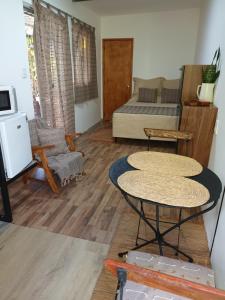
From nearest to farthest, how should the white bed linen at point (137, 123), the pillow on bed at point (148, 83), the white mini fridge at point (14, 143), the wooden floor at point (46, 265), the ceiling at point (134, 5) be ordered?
the wooden floor at point (46, 265), the white mini fridge at point (14, 143), the white bed linen at point (137, 123), the ceiling at point (134, 5), the pillow on bed at point (148, 83)

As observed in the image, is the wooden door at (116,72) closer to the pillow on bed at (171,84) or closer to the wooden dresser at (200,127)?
the pillow on bed at (171,84)

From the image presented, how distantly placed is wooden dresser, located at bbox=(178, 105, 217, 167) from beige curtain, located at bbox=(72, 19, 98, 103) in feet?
8.69

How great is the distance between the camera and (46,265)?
5.30ft

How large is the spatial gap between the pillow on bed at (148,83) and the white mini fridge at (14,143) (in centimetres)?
360

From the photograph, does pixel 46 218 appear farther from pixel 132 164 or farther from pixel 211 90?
pixel 211 90

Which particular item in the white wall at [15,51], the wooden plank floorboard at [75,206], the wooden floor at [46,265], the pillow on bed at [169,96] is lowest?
the wooden floor at [46,265]

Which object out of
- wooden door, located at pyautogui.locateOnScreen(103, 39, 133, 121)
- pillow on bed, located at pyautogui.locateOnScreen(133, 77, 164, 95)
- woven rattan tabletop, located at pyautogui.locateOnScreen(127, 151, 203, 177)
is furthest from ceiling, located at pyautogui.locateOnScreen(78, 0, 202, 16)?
woven rattan tabletop, located at pyautogui.locateOnScreen(127, 151, 203, 177)

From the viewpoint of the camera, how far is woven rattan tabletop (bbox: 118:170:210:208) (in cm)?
118

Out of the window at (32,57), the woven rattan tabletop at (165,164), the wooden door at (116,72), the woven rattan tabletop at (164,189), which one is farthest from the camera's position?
the wooden door at (116,72)

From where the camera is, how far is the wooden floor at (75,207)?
2002 mm

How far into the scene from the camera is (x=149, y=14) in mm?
5066

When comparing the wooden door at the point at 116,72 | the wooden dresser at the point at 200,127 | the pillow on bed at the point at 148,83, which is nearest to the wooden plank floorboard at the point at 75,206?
the wooden dresser at the point at 200,127

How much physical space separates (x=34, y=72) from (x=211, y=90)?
2395mm

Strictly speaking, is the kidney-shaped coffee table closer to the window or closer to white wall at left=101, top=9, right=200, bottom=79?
the window
